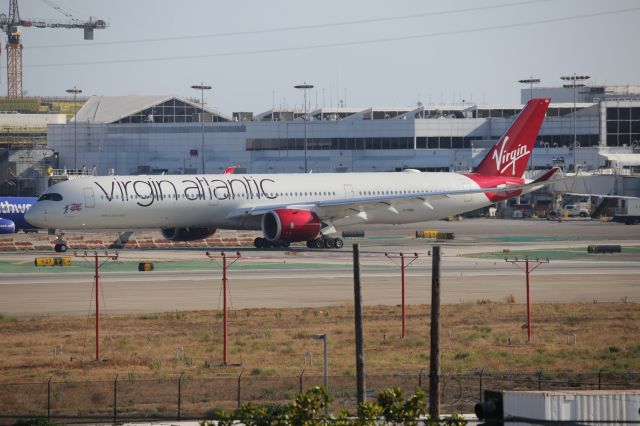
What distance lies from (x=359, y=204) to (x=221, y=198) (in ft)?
29.7

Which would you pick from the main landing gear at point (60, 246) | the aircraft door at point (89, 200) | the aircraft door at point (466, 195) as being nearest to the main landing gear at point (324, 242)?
the aircraft door at point (466, 195)

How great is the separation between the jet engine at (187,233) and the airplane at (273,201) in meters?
0.07

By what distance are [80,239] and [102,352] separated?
45.2 m

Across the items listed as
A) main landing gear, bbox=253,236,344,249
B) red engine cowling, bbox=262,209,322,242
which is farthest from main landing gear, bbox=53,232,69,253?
red engine cowling, bbox=262,209,322,242

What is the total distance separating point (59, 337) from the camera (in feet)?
152

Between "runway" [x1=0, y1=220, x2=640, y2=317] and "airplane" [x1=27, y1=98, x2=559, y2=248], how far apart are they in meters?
1.98

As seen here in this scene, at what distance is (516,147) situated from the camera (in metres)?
91.3

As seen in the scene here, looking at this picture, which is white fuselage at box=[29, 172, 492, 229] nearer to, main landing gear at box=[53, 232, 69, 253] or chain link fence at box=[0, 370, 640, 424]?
main landing gear at box=[53, 232, 69, 253]

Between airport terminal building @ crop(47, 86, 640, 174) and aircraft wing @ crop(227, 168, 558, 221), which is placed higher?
airport terminal building @ crop(47, 86, 640, 174)

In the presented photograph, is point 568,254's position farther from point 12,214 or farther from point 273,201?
point 12,214

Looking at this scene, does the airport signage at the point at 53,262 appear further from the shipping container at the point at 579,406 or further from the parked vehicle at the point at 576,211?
the parked vehicle at the point at 576,211

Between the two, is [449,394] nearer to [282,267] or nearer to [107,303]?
[107,303]

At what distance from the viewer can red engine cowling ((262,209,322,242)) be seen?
258 ft

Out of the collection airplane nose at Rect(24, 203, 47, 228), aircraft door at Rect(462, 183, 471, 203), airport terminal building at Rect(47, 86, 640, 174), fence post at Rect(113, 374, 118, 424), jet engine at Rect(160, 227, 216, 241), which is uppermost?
airport terminal building at Rect(47, 86, 640, 174)
